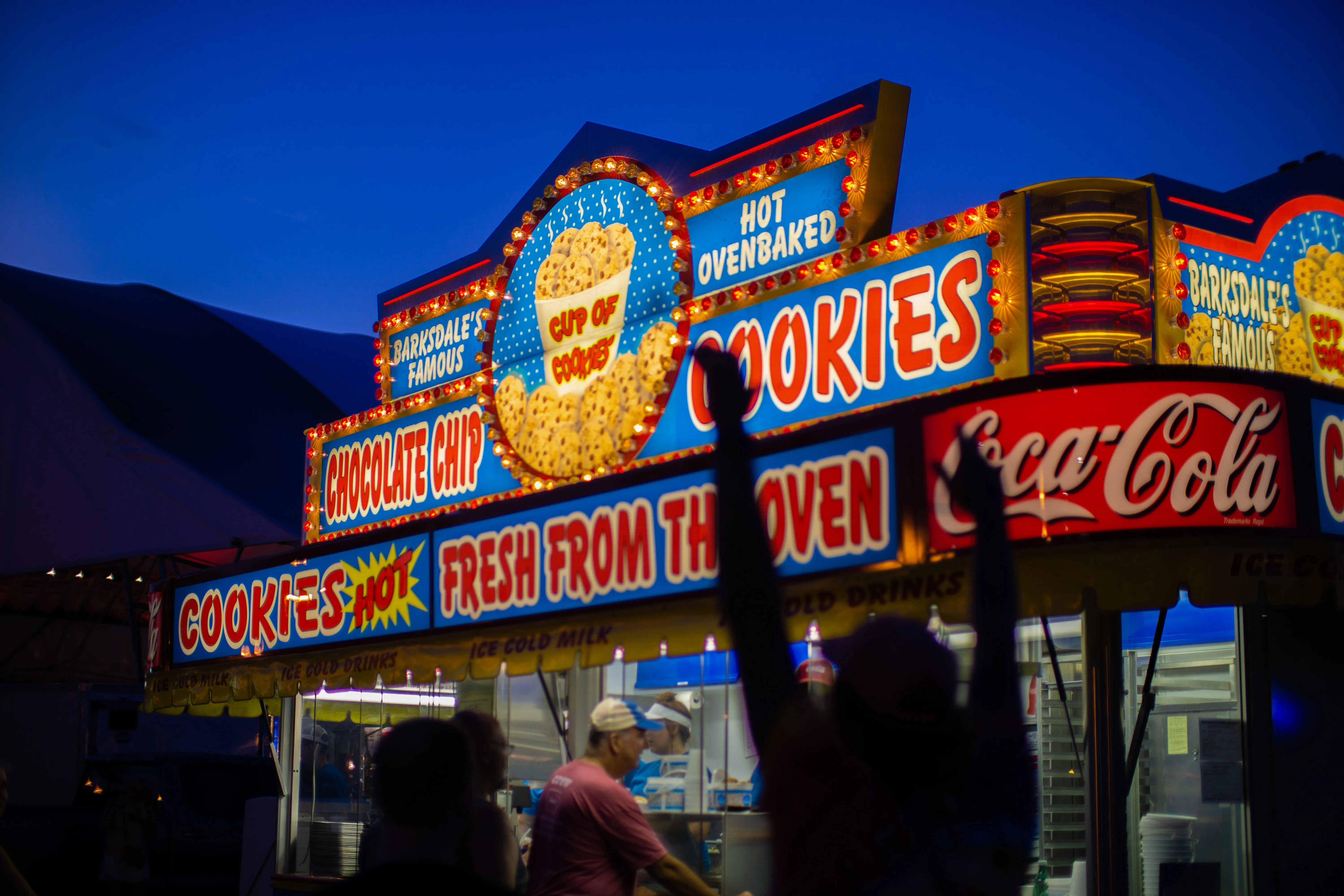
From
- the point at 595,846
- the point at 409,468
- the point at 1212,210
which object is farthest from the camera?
the point at 409,468

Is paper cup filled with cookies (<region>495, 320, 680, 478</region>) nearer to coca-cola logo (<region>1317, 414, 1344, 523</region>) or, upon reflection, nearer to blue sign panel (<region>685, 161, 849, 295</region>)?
blue sign panel (<region>685, 161, 849, 295</region>)

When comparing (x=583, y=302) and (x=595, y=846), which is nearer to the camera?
(x=595, y=846)

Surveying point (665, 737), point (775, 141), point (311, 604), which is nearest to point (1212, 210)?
point (775, 141)

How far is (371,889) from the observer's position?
1.95 m

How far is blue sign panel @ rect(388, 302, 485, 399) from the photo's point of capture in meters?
11.3

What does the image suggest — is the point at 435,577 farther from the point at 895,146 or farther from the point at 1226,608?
the point at 1226,608

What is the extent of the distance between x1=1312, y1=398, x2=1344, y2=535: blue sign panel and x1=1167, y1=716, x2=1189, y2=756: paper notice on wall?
2066mm

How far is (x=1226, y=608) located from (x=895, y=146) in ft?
11.3

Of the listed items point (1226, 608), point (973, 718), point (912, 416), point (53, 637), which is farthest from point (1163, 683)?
point (53, 637)

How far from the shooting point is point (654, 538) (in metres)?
7.80

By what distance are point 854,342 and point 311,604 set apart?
548 cm

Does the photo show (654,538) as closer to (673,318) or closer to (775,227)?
(673,318)

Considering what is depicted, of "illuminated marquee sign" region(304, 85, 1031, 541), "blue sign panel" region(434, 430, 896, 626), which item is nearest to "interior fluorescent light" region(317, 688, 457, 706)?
"illuminated marquee sign" region(304, 85, 1031, 541)

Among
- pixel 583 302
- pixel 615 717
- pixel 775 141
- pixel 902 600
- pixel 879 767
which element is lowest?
pixel 615 717
